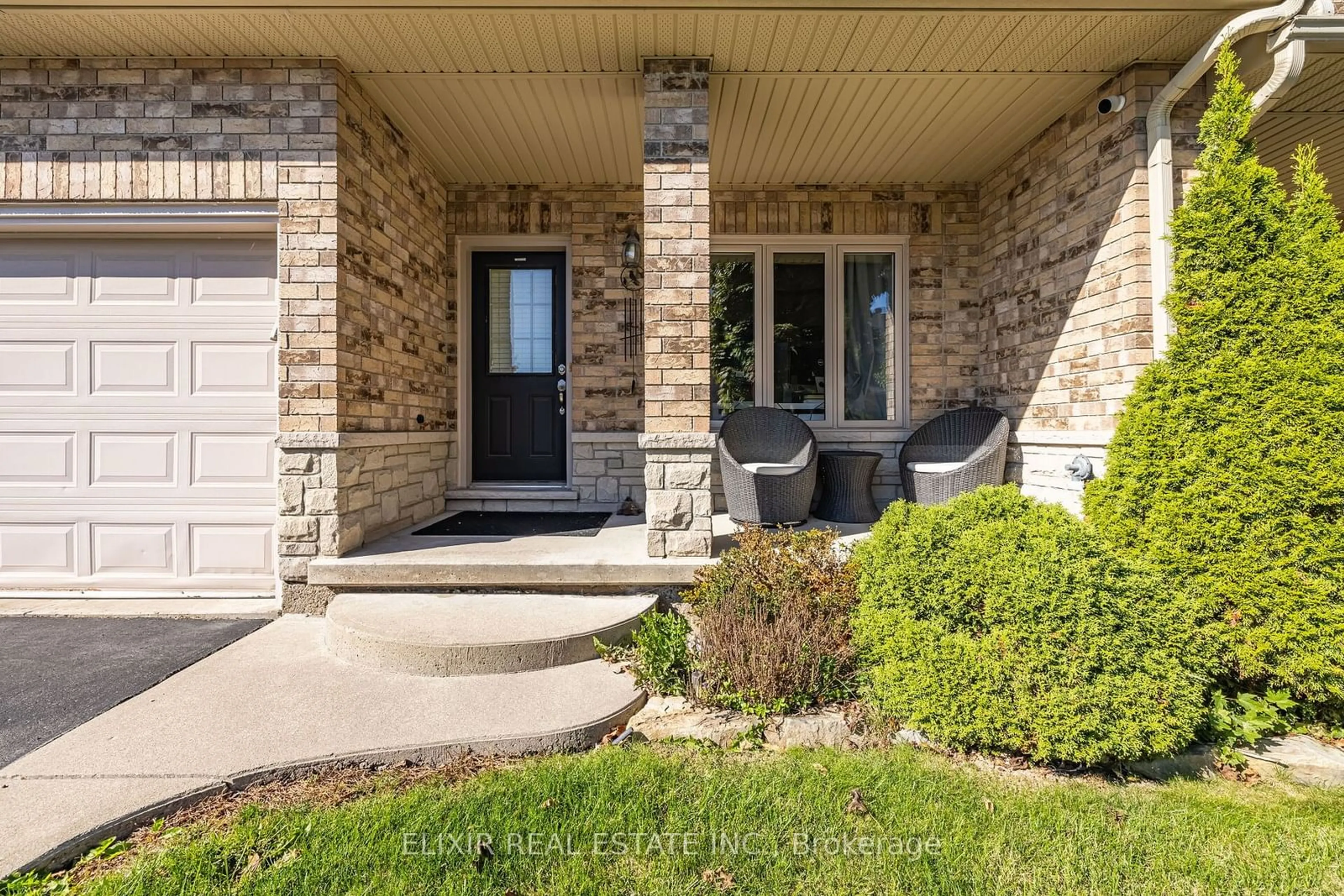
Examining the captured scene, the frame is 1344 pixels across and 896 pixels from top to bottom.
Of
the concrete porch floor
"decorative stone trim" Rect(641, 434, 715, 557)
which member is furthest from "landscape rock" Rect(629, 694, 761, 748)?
"decorative stone trim" Rect(641, 434, 715, 557)

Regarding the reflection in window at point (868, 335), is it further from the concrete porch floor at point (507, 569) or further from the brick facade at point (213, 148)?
the brick facade at point (213, 148)

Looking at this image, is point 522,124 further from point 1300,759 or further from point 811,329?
point 1300,759

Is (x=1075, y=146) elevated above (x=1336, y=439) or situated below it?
above

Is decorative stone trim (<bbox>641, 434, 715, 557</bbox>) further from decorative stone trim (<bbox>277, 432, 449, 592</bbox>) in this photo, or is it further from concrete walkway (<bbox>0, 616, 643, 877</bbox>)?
decorative stone trim (<bbox>277, 432, 449, 592</bbox>)

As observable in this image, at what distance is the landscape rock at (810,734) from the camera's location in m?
2.26

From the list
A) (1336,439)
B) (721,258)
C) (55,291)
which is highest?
(721,258)

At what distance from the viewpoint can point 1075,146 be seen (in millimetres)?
3992

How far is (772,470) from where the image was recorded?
13.7 feet

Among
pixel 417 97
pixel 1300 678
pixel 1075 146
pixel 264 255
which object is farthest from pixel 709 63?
pixel 1300 678

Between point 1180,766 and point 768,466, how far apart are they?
8.59 feet

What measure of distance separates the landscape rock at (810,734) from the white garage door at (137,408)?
3.09 metres

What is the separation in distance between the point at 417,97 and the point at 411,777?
3.73 m

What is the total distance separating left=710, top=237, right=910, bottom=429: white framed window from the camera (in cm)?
529

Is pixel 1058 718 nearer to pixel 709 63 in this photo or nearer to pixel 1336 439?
pixel 1336 439
